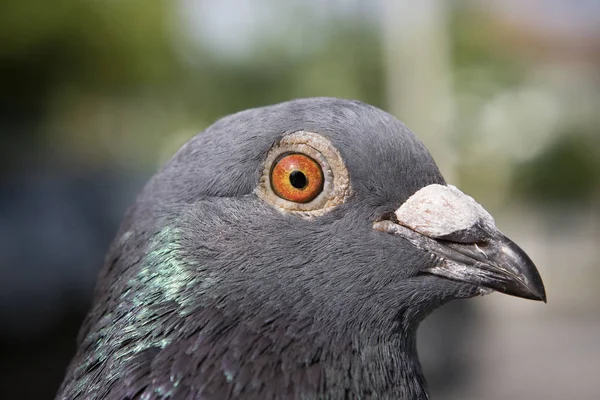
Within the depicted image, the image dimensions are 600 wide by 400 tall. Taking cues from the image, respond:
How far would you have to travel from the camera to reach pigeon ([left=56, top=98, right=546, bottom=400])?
2111 mm

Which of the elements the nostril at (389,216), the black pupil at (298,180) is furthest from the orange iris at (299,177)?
the nostril at (389,216)

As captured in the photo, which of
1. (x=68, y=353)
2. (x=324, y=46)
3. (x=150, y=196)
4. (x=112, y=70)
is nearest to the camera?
(x=150, y=196)

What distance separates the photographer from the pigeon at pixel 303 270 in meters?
2.11

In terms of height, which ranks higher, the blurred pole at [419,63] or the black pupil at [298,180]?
the blurred pole at [419,63]

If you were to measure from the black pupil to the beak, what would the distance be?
28 cm

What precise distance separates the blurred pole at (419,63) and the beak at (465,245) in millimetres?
12243

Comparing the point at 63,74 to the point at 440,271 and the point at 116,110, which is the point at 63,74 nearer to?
the point at 116,110

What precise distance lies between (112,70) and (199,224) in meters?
19.9

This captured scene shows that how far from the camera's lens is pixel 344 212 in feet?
7.31

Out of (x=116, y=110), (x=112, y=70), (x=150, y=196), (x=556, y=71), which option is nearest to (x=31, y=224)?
(x=150, y=196)

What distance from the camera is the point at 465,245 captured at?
2205 millimetres

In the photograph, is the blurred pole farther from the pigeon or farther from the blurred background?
the pigeon

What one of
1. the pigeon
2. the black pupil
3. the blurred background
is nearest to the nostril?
the pigeon

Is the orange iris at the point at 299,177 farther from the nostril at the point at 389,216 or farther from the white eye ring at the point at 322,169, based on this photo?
the nostril at the point at 389,216
